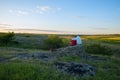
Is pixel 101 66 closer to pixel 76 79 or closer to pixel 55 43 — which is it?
pixel 76 79

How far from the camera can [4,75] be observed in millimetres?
13375

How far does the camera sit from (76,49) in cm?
2670

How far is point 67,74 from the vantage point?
15008mm

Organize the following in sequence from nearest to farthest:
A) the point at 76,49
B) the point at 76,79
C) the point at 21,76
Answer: the point at 21,76, the point at 76,79, the point at 76,49

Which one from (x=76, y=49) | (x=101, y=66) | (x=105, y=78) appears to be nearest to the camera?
(x=105, y=78)

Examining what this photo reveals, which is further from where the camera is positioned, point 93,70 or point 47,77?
point 93,70

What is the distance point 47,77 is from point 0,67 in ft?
9.33

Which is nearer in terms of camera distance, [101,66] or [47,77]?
[47,77]

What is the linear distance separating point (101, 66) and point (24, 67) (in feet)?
22.7

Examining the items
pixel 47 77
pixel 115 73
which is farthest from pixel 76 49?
pixel 47 77

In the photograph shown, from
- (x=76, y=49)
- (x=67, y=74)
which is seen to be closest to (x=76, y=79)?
(x=67, y=74)

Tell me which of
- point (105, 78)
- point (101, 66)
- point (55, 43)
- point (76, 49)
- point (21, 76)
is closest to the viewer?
point (21, 76)

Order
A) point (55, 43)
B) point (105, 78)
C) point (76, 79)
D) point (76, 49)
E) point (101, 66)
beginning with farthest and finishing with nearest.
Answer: point (55, 43) → point (76, 49) → point (101, 66) → point (105, 78) → point (76, 79)

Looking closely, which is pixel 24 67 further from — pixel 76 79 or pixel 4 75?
pixel 76 79
